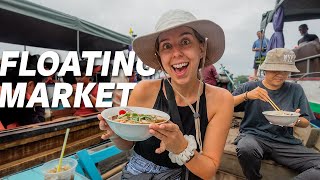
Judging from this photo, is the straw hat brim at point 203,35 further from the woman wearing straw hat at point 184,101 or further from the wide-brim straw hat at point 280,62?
the wide-brim straw hat at point 280,62

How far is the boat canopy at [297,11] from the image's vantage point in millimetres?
6971

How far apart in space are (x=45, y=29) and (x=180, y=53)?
7047 millimetres

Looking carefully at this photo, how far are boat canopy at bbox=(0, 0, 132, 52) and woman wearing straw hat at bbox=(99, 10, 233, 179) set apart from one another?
12.7 ft

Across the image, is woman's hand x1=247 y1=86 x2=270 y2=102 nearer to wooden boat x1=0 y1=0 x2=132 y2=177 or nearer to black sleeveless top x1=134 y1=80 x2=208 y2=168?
black sleeveless top x1=134 y1=80 x2=208 y2=168

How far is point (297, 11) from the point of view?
7598 mm

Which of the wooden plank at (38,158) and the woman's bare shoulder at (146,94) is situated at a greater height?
the woman's bare shoulder at (146,94)

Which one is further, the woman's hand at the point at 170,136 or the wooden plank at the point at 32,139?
the wooden plank at the point at 32,139

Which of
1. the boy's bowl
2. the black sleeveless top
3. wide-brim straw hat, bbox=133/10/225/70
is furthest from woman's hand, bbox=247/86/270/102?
the boy's bowl

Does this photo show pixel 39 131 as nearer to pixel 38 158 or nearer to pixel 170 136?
pixel 38 158

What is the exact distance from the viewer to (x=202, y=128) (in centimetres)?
149

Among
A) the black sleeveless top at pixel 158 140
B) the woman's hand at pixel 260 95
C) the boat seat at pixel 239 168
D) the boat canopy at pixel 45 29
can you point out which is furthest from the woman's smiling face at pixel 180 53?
the boat canopy at pixel 45 29

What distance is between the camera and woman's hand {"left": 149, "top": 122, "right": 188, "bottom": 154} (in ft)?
3.26

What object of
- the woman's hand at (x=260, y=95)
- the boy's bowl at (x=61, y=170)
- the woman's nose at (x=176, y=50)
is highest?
the woman's nose at (x=176, y=50)

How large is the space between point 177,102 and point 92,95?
3353mm
